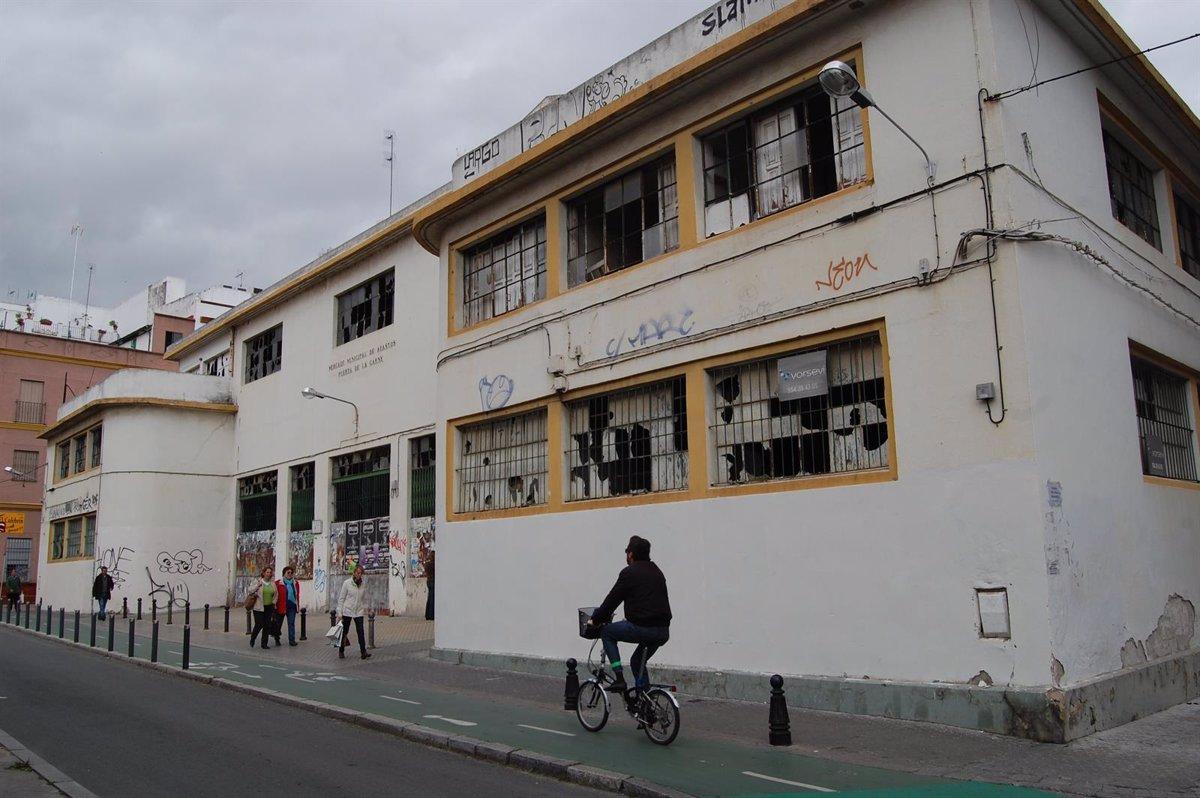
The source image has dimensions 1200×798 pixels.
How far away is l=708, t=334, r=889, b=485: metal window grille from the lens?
10.1 metres

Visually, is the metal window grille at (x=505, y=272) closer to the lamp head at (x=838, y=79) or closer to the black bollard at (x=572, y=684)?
the black bollard at (x=572, y=684)

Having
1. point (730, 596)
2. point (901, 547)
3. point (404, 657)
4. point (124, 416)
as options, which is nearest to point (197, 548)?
point (124, 416)

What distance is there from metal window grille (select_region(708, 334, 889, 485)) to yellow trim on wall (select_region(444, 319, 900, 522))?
0.13 meters

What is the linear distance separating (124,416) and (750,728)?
91.7 ft

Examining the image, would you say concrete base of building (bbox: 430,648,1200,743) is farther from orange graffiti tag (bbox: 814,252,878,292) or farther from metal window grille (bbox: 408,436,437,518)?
metal window grille (bbox: 408,436,437,518)

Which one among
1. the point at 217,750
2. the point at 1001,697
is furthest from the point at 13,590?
the point at 1001,697

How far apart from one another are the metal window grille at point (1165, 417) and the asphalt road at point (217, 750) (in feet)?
27.0

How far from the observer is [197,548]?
3108 cm

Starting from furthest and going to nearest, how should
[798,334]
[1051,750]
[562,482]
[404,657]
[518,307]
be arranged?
1. [404,657]
2. [518,307]
3. [562,482]
4. [798,334]
5. [1051,750]

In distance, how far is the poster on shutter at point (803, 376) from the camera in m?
10.4

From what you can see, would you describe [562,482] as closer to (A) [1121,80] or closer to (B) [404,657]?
(B) [404,657]

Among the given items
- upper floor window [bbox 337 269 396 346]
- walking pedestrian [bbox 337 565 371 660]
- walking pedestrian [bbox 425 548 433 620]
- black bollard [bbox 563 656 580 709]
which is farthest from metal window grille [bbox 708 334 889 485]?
upper floor window [bbox 337 269 396 346]

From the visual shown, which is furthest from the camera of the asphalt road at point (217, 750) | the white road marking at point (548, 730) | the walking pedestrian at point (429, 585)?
the walking pedestrian at point (429, 585)

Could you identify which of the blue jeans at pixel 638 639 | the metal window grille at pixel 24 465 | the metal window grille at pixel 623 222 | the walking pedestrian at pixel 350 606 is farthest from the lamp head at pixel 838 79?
the metal window grille at pixel 24 465
